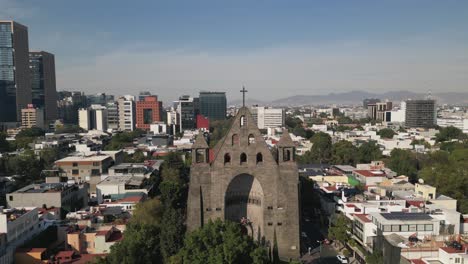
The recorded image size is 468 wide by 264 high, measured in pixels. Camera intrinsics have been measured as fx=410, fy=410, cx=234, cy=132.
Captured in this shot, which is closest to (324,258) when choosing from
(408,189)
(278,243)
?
(278,243)

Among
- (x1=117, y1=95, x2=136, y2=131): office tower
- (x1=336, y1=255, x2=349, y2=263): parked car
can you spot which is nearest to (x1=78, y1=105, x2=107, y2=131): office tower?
(x1=117, y1=95, x2=136, y2=131): office tower

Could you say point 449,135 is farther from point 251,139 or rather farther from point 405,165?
point 251,139

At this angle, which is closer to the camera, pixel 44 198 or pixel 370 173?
pixel 44 198

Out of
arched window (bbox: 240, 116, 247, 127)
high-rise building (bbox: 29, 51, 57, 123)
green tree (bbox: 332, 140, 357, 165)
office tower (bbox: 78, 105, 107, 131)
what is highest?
high-rise building (bbox: 29, 51, 57, 123)

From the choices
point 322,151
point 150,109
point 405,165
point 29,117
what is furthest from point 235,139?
point 150,109

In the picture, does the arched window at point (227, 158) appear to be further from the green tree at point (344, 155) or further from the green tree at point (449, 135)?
the green tree at point (449, 135)

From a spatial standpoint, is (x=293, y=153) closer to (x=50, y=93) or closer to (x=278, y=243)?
(x=278, y=243)

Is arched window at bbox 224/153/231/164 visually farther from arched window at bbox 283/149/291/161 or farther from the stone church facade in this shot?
arched window at bbox 283/149/291/161

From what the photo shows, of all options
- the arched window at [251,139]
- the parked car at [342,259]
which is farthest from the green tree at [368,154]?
the arched window at [251,139]
